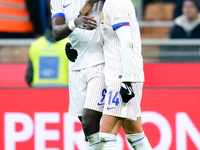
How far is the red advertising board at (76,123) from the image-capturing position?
579 cm

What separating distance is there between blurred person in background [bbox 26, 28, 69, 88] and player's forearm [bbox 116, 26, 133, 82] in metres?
2.32

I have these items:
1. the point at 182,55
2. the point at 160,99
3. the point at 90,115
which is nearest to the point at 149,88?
the point at 160,99

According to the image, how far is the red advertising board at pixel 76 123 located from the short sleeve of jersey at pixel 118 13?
158 cm

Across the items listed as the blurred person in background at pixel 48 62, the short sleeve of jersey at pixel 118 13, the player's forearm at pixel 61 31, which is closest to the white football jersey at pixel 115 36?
the short sleeve of jersey at pixel 118 13

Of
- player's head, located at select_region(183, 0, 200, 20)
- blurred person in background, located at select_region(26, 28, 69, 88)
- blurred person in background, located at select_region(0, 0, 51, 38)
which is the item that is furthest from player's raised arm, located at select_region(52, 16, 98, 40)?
player's head, located at select_region(183, 0, 200, 20)

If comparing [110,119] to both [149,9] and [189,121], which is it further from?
[149,9]

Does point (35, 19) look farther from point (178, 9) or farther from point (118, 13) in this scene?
point (118, 13)

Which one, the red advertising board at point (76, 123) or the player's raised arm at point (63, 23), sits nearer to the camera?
the player's raised arm at point (63, 23)

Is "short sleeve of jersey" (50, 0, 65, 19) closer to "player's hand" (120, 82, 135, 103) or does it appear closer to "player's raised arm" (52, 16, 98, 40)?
"player's raised arm" (52, 16, 98, 40)

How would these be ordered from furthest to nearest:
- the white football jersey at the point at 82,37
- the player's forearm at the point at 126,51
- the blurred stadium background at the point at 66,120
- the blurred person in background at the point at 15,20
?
the blurred person in background at the point at 15,20, the blurred stadium background at the point at 66,120, the white football jersey at the point at 82,37, the player's forearm at the point at 126,51

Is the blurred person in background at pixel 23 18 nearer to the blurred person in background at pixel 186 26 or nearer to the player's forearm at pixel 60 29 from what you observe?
the blurred person in background at pixel 186 26

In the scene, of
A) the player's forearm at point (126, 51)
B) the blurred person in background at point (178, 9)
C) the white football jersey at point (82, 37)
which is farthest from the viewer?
the blurred person in background at point (178, 9)

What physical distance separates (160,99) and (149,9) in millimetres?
4225

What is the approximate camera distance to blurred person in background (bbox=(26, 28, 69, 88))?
671 centimetres
